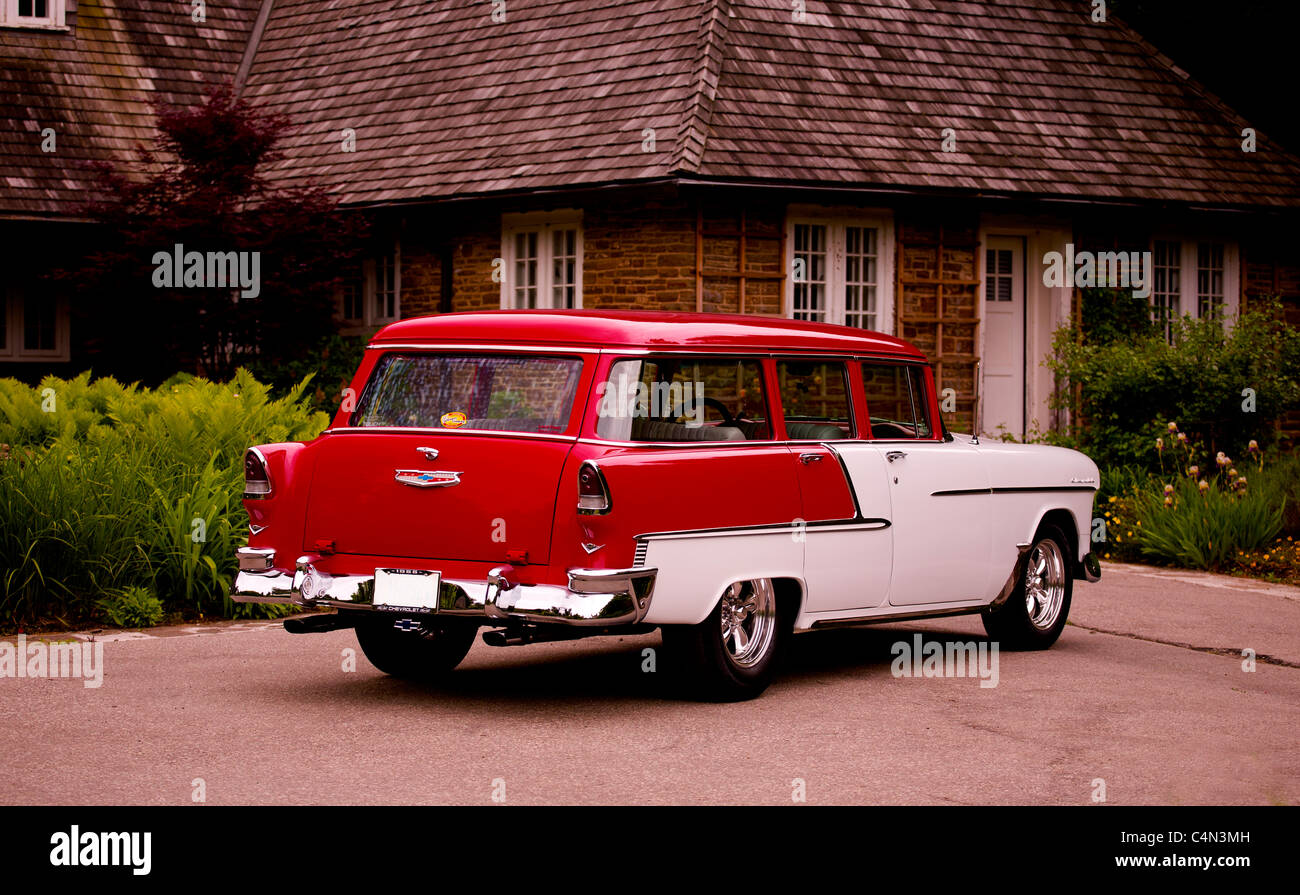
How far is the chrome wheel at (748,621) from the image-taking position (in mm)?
7598

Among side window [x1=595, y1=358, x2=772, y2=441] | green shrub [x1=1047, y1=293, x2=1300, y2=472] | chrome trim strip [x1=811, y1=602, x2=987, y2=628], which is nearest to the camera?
side window [x1=595, y1=358, x2=772, y2=441]

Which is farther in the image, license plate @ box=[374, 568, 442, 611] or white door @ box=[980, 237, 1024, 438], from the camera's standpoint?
white door @ box=[980, 237, 1024, 438]

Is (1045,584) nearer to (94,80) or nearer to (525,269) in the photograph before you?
(525,269)

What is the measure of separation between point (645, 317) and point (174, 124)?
12.2m

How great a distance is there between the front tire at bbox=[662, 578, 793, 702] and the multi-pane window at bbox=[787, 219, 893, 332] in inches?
414

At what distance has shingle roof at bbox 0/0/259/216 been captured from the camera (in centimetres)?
2028

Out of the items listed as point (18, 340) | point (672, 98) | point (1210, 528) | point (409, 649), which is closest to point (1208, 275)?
point (672, 98)

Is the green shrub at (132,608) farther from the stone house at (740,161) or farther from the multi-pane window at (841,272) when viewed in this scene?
the multi-pane window at (841,272)

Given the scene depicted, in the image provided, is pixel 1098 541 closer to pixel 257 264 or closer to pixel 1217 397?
pixel 1217 397

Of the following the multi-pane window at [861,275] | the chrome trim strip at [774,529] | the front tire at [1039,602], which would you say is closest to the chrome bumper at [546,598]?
the chrome trim strip at [774,529]

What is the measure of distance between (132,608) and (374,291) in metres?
11.5

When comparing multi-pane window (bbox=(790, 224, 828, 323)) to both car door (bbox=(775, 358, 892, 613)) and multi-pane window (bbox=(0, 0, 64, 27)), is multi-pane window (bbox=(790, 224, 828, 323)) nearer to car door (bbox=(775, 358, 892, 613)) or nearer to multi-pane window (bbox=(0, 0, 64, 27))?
car door (bbox=(775, 358, 892, 613))

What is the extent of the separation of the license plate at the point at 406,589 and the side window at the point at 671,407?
3.14 ft

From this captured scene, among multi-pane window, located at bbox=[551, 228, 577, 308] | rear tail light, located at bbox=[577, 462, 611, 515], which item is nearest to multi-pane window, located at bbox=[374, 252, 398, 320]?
multi-pane window, located at bbox=[551, 228, 577, 308]
